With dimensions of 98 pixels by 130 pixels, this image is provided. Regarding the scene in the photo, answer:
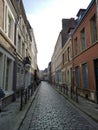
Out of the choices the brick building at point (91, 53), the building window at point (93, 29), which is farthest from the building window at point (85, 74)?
the building window at point (93, 29)

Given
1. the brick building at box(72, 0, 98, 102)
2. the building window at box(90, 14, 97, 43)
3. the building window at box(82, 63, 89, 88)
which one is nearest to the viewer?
the brick building at box(72, 0, 98, 102)

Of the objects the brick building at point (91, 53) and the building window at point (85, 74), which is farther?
the building window at point (85, 74)

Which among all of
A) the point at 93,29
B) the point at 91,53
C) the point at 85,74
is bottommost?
the point at 85,74

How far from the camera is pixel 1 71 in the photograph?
332 inches

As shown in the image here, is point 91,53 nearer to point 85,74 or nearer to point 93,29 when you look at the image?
point 93,29

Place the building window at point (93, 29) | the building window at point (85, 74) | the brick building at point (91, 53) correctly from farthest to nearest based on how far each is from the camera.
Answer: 1. the building window at point (85, 74)
2. the building window at point (93, 29)
3. the brick building at point (91, 53)

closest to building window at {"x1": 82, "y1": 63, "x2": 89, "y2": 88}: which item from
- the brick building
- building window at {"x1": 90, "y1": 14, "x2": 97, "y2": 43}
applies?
the brick building

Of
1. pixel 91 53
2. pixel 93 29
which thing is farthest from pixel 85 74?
pixel 93 29

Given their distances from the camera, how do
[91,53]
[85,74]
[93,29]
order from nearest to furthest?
[91,53], [93,29], [85,74]

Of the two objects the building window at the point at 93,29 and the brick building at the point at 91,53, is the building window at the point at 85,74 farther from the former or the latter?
the building window at the point at 93,29

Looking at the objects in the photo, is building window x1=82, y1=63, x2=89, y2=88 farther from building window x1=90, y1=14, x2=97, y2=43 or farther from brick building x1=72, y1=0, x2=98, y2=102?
building window x1=90, y1=14, x2=97, y2=43

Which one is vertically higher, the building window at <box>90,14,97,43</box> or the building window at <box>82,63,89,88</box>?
the building window at <box>90,14,97,43</box>

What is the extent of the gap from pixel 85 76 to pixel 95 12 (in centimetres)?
516

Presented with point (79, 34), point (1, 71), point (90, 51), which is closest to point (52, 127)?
point (1, 71)
